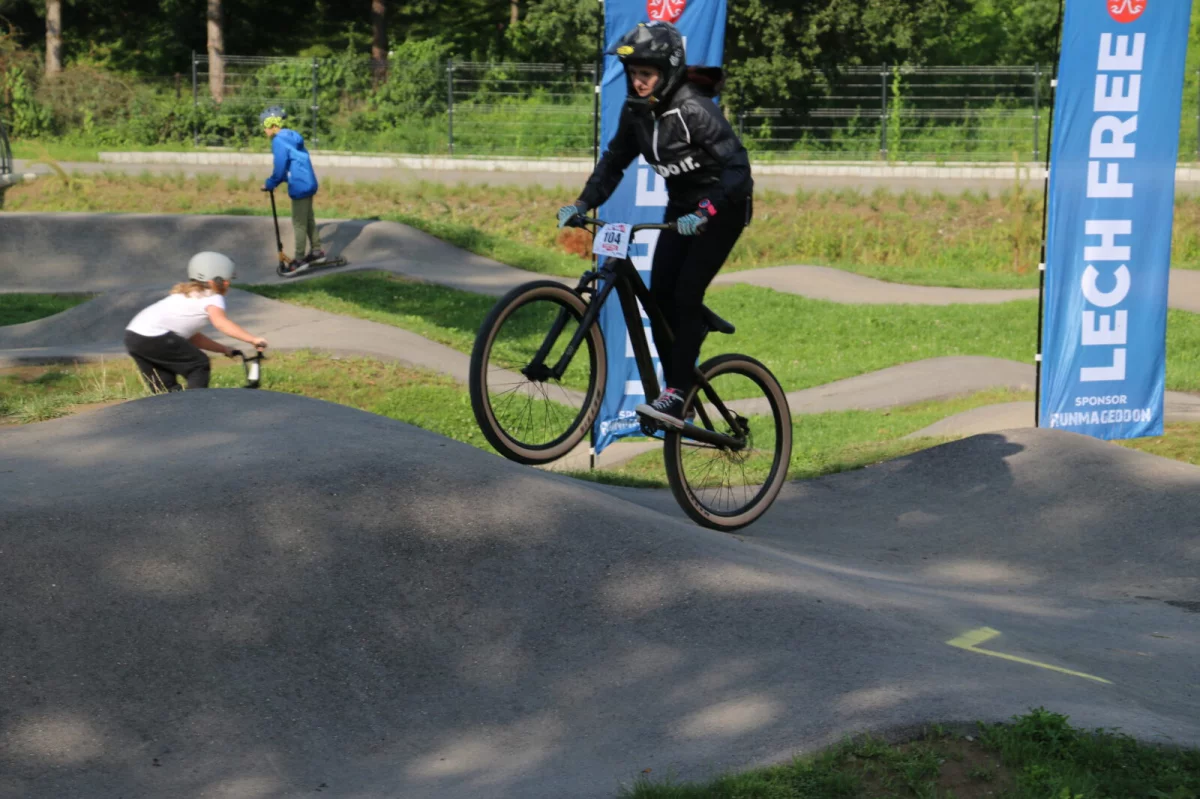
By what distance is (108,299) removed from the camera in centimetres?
1511

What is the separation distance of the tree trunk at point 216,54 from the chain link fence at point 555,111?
0.08 m

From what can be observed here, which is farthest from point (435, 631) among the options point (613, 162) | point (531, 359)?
point (613, 162)

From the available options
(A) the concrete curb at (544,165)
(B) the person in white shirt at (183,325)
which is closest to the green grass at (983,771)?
(B) the person in white shirt at (183,325)

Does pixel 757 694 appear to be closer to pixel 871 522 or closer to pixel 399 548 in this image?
pixel 399 548

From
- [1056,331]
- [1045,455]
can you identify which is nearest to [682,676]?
[1045,455]

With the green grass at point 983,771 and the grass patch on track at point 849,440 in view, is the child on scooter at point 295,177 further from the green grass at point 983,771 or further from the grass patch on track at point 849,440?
the green grass at point 983,771

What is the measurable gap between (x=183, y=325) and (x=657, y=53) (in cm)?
478

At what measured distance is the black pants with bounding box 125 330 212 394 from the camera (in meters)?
9.34

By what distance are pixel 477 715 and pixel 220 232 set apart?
18.0 meters

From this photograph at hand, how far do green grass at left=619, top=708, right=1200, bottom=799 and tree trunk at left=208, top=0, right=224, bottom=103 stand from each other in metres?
34.1

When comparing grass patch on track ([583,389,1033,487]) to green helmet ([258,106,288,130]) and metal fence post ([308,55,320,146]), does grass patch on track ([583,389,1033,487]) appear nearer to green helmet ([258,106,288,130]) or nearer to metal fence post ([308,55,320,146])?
green helmet ([258,106,288,130])

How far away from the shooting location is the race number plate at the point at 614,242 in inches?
246

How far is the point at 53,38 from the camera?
37.6m

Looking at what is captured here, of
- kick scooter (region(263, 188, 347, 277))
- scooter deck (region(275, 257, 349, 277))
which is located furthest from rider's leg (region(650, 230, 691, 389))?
scooter deck (region(275, 257, 349, 277))
